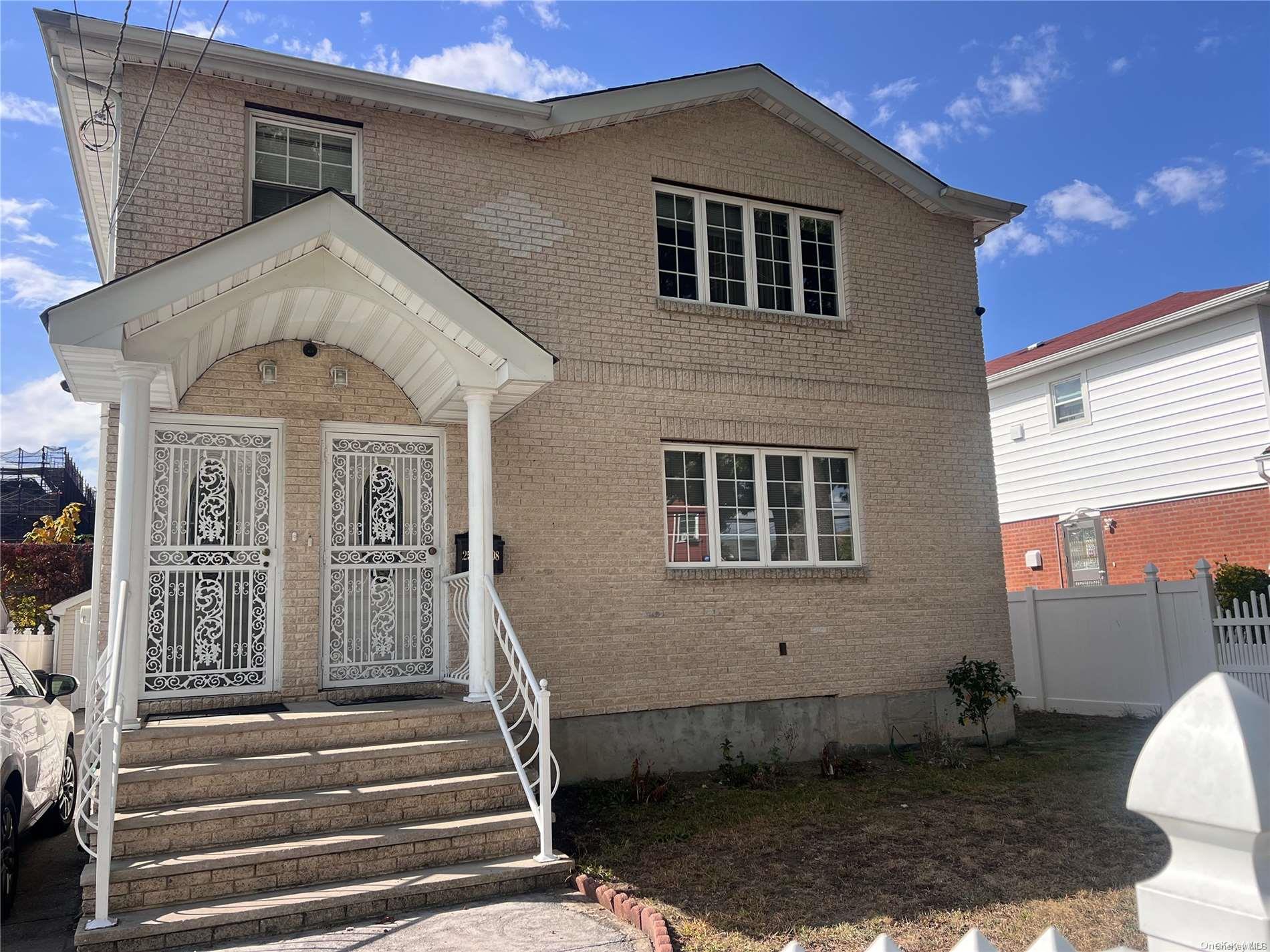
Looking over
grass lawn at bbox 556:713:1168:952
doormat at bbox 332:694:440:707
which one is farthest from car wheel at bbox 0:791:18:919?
grass lawn at bbox 556:713:1168:952

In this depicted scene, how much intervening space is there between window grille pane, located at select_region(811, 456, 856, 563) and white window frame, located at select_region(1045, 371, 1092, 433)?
30.6ft

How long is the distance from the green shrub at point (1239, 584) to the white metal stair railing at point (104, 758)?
42.0 ft

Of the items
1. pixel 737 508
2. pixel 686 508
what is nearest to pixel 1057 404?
pixel 737 508

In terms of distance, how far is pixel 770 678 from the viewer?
10078 millimetres

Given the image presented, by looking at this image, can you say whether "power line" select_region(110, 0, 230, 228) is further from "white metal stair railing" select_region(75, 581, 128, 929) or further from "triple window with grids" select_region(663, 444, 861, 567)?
"triple window with grids" select_region(663, 444, 861, 567)

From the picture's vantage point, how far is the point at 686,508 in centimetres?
1005

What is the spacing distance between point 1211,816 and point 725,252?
391 inches

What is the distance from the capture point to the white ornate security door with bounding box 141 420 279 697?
774 cm

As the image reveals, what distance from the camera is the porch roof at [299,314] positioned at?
6.29m

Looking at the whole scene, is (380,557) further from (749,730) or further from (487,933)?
(749,730)

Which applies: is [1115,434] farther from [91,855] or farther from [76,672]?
[76,672]

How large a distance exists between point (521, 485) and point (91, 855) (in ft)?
16.0

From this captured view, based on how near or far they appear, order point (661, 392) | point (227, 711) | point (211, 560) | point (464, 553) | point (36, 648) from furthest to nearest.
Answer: point (36, 648), point (661, 392), point (464, 553), point (211, 560), point (227, 711)

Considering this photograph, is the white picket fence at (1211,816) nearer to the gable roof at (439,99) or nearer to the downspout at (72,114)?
the downspout at (72,114)
